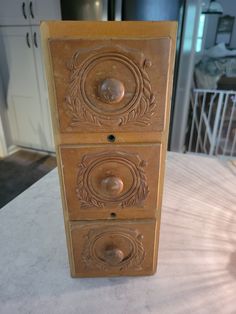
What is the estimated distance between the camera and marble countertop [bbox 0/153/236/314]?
435 mm

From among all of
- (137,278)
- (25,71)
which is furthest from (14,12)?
(137,278)

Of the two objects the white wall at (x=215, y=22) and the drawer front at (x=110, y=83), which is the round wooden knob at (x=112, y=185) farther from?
the white wall at (x=215, y=22)

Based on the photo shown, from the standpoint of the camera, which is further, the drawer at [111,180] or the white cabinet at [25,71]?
the white cabinet at [25,71]

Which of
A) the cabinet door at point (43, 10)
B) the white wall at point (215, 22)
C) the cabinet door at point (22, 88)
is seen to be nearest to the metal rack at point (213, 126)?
the cabinet door at point (43, 10)

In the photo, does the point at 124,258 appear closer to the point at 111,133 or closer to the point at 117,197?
the point at 117,197

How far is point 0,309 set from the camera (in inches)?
16.7

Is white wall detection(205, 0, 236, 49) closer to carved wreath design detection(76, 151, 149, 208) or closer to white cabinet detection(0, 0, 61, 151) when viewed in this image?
white cabinet detection(0, 0, 61, 151)

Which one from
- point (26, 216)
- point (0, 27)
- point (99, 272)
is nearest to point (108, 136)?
point (99, 272)

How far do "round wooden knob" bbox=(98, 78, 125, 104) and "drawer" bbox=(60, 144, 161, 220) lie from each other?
8 cm

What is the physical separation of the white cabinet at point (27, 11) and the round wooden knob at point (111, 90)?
163cm

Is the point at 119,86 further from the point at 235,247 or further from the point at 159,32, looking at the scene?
the point at 235,247

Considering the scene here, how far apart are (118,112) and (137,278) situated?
357mm

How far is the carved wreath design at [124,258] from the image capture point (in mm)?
459

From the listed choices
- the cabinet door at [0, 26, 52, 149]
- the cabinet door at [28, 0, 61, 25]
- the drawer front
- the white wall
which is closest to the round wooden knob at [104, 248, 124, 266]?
the drawer front
